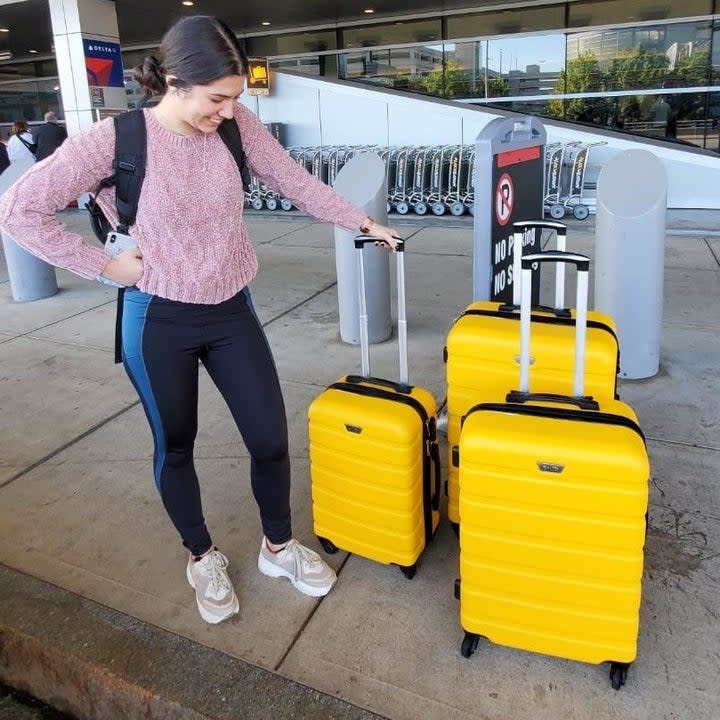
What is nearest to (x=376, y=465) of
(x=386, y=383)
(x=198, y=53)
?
(x=386, y=383)

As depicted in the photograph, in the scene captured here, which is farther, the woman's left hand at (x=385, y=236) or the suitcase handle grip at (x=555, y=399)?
the woman's left hand at (x=385, y=236)

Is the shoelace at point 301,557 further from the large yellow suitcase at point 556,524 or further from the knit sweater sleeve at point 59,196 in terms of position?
the knit sweater sleeve at point 59,196

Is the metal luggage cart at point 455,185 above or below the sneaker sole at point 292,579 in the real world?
above

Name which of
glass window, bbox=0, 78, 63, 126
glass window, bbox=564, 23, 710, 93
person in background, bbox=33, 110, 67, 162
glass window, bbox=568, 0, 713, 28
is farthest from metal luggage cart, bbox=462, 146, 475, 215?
glass window, bbox=0, 78, 63, 126

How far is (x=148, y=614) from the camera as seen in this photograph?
8.00ft

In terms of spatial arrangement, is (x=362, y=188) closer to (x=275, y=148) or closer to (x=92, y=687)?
(x=275, y=148)

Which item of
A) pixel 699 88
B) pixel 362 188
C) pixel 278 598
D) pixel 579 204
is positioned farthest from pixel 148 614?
pixel 699 88

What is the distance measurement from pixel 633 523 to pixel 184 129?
5.32ft

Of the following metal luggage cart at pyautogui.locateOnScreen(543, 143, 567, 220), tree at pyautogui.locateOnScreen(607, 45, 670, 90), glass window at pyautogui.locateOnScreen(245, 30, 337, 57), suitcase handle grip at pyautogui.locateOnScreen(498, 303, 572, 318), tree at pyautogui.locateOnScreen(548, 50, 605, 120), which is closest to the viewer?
suitcase handle grip at pyautogui.locateOnScreen(498, 303, 572, 318)

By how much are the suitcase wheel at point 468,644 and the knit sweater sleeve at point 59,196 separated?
1.53m

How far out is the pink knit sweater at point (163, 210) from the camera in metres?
1.85

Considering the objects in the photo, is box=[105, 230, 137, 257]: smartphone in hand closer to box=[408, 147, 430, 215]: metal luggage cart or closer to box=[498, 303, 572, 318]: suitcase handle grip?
box=[498, 303, 572, 318]: suitcase handle grip

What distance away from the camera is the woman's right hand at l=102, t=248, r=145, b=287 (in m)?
1.92

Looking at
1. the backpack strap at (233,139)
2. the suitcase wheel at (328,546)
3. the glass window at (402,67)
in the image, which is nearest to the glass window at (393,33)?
the glass window at (402,67)
